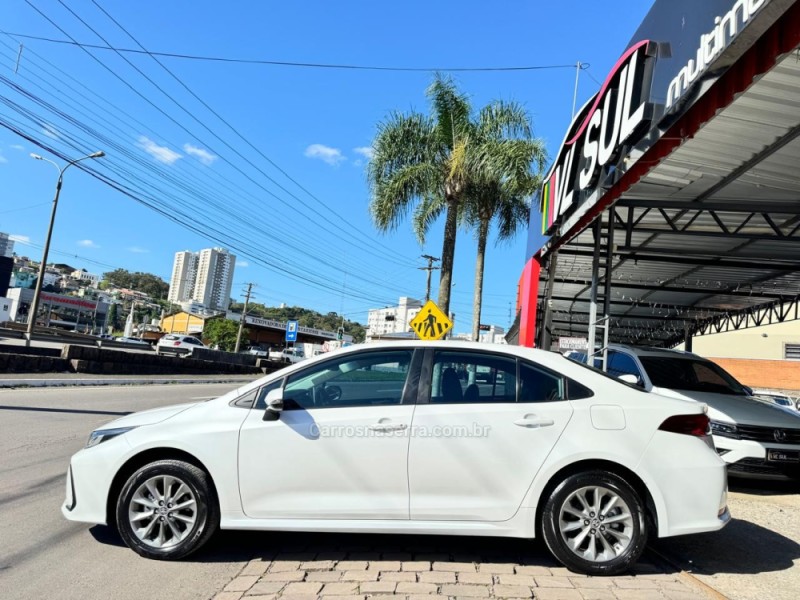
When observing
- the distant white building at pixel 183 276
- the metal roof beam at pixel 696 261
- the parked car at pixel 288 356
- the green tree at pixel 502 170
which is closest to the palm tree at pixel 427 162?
the green tree at pixel 502 170

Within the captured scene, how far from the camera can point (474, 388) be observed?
4.36 metres

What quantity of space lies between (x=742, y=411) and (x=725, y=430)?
426 millimetres

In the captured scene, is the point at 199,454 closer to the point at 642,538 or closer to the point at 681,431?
the point at 642,538

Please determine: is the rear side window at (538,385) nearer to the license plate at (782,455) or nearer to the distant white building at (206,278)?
the license plate at (782,455)

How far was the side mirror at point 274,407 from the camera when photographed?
4.14m

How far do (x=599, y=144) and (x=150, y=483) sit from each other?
232 inches

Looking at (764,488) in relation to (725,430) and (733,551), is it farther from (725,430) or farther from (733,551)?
(733,551)

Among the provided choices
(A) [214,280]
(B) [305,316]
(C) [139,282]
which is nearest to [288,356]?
(A) [214,280]

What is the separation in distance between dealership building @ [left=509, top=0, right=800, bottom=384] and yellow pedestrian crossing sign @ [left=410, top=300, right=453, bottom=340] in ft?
7.45

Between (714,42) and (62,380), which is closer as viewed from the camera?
(714,42)

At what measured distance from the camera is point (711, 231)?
10.6 metres

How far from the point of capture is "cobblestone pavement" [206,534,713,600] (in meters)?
3.71

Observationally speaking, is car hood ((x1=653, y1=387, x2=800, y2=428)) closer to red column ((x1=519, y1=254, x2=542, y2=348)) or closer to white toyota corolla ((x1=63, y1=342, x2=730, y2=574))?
white toyota corolla ((x1=63, y1=342, x2=730, y2=574))

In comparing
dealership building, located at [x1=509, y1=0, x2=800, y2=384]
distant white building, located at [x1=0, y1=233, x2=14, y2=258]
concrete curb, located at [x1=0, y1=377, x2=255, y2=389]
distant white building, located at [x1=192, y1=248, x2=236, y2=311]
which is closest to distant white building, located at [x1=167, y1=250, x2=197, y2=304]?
distant white building, located at [x1=192, y1=248, x2=236, y2=311]
